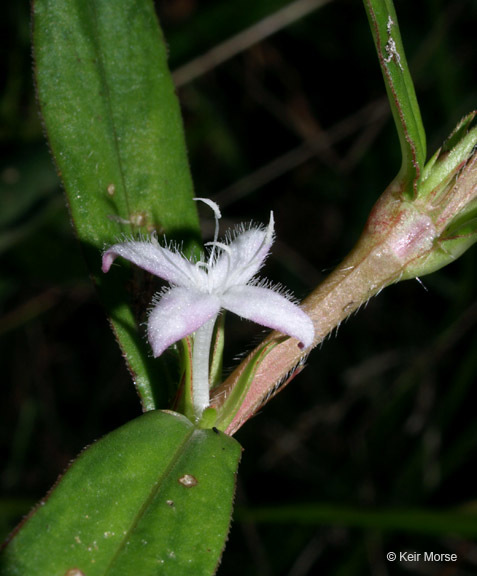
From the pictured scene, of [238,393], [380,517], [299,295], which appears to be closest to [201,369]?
[238,393]

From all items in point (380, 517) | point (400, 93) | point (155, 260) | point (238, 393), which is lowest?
point (380, 517)

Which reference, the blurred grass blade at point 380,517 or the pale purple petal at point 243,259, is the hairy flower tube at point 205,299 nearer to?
the pale purple petal at point 243,259

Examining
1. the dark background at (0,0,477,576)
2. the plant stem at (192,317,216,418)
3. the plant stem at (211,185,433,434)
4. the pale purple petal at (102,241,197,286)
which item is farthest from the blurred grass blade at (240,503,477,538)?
the pale purple petal at (102,241,197,286)

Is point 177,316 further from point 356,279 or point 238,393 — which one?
point 356,279

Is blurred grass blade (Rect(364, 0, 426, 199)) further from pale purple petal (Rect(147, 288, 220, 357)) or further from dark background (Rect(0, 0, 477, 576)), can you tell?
dark background (Rect(0, 0, 477, 576))

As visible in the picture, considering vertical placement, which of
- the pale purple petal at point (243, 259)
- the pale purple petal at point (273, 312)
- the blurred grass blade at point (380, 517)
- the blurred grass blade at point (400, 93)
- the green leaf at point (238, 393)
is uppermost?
the blurred grass blade at point (400, 93)

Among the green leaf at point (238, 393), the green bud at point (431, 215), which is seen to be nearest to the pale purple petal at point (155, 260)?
the green leaf at point (238, 393)
